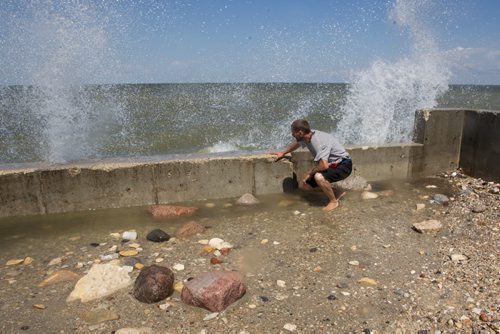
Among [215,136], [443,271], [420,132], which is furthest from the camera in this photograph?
[215,136]

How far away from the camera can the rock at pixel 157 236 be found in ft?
15.2

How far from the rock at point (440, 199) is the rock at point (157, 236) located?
4094 mm

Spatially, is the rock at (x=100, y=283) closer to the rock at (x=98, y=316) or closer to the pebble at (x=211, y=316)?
the rock at (x=98, y=316)

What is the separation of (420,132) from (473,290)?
445cm

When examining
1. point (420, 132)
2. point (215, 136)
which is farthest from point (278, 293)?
point (215, 136)

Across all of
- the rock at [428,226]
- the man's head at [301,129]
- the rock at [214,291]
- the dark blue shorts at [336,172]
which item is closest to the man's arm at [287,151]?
the man's head at [301,129]

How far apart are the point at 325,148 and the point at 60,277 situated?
3767mm

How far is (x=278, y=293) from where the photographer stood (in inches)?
135

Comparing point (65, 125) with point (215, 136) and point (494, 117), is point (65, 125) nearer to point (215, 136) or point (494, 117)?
point (215, 136)

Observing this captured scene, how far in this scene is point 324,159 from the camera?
5.49 meters

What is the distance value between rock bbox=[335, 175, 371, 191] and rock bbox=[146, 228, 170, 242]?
329 centimetres

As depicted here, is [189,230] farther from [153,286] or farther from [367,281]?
[367,281]

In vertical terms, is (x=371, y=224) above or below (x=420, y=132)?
below

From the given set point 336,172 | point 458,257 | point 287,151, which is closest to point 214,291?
point 458,257
